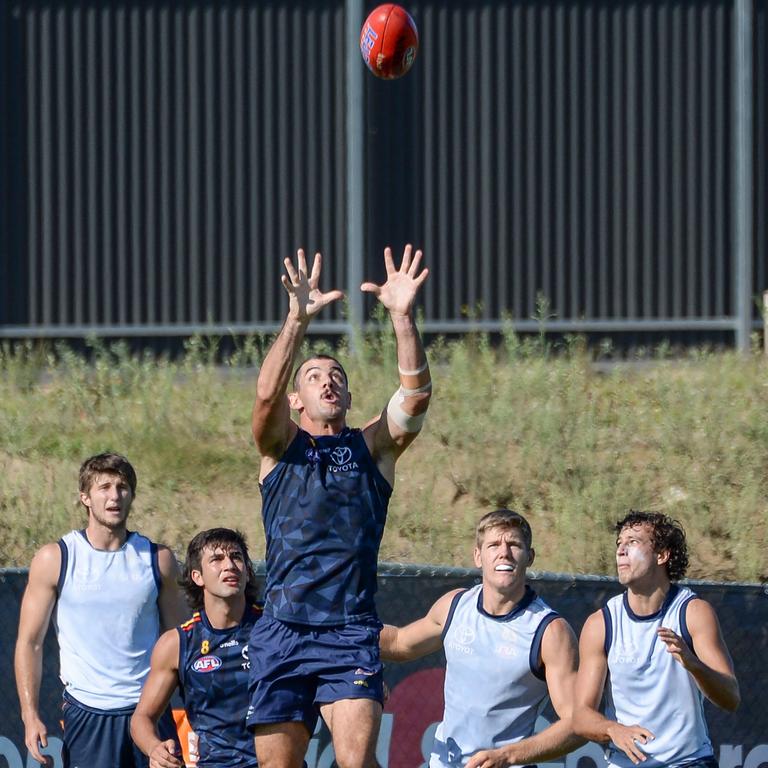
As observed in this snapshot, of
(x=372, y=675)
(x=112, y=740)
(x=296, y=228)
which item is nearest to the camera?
(x=372, y=675)

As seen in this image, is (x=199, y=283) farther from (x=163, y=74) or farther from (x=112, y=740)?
(x=112, y=740)

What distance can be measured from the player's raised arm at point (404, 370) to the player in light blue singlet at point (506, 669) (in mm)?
539

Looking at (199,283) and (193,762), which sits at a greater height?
(199,283)

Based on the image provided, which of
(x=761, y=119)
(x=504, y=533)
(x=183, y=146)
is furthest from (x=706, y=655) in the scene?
(x=183, y=146)

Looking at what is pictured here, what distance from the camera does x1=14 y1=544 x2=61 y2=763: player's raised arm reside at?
673 centimetres

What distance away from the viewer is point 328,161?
13.3 m

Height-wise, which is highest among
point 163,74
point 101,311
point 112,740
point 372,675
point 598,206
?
point 163,74

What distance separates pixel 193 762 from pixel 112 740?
0.65 m

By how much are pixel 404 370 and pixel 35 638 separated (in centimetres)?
221

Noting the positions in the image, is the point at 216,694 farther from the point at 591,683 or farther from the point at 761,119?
the point at 761,119

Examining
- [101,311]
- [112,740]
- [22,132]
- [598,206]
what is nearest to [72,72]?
[22,132]

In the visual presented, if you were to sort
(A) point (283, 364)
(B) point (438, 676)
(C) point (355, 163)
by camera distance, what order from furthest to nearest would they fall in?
(C) point (355, 163) < (B) point (438, 676) < (A) point (283, 364)

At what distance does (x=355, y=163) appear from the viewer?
13148mm

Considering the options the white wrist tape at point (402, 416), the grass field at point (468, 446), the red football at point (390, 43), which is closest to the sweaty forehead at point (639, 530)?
the white wrist tape at point (402, 416)
